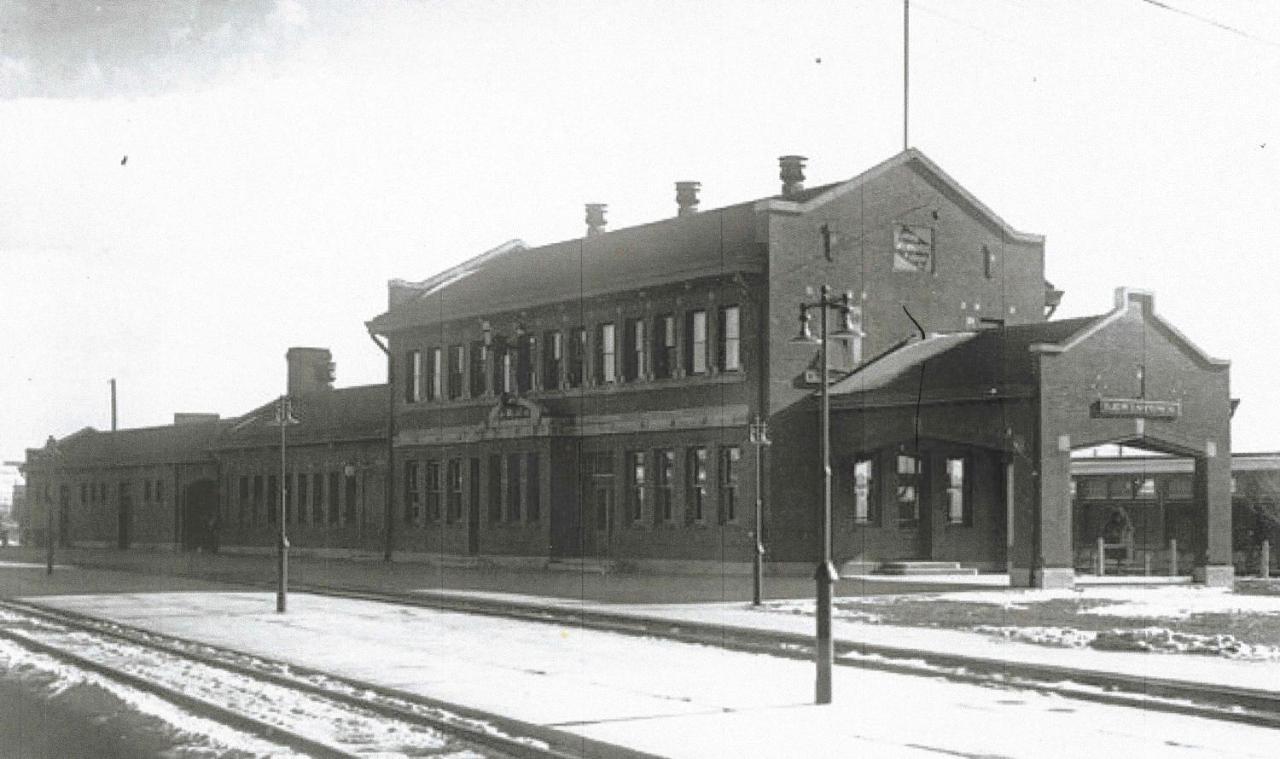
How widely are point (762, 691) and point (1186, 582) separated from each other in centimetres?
2276

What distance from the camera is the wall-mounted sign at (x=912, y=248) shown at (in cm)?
3984

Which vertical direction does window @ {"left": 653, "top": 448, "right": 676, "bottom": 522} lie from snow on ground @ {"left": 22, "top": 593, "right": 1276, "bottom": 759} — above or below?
above

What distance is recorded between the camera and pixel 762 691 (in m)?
15.5

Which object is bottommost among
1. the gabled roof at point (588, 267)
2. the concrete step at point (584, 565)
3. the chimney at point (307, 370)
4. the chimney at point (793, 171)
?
the concrete step at point (584, 565)

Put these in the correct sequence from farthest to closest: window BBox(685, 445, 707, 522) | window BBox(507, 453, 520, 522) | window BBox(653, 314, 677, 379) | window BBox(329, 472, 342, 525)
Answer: window BBox(329, 472, 342, 525) → window BBox(507, 453, 520, 522) → window BBox(653, 314, 677, 379) → window BBox(685, 445, 707, 522)

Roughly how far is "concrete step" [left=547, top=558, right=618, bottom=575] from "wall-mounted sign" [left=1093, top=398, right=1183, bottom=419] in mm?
13590

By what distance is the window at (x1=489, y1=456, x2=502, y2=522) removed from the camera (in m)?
45.3

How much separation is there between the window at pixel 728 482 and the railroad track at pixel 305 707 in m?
18.2

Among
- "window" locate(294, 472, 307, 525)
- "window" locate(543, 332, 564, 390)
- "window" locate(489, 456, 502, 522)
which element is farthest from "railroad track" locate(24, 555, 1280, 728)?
"window" locate(294, 472, 307, 525)

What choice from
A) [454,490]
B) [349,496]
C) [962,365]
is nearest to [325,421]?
[349,496]

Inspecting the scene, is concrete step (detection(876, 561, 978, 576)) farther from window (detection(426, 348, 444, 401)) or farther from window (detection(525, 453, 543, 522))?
window (detection(426, 348, 444, 401))

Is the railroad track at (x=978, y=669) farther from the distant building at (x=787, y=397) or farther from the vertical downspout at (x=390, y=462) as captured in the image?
the vertical downspout at (x=390, y=462)

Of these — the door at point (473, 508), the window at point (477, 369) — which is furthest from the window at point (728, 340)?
the door at point (473, 508)

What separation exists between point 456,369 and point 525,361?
13.1 ft
